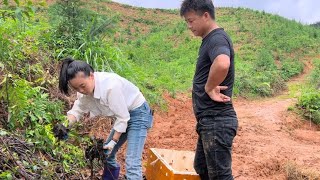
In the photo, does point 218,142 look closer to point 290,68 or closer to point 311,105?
point 311,105

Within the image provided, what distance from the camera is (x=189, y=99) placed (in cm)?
980

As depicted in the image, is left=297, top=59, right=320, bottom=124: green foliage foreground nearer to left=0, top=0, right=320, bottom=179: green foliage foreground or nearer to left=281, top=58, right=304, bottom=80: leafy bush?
left=0, top=0, right=320, bottom=179: green foliage foreground

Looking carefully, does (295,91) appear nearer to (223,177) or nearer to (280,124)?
(280,124)

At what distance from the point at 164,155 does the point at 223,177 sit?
143 centimetres

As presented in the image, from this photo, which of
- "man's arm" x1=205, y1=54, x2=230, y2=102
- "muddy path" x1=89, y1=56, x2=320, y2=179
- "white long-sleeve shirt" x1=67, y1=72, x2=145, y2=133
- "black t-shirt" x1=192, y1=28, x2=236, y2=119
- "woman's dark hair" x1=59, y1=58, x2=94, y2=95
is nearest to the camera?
"man's arm" x1=205, y1=54, x2=230, y2=102

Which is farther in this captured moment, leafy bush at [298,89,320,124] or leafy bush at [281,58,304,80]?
leafy bush at [281,58,304,80]

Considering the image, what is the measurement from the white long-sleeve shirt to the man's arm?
30.3 inches

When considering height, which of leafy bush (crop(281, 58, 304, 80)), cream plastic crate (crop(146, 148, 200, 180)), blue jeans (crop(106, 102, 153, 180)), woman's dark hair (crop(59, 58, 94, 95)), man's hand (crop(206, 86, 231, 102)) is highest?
woman's dark hair (crop(59, 58, 94, 95))

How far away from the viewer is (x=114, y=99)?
3.62 m

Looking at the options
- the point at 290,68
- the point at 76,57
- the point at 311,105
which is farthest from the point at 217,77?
the point at 290,68

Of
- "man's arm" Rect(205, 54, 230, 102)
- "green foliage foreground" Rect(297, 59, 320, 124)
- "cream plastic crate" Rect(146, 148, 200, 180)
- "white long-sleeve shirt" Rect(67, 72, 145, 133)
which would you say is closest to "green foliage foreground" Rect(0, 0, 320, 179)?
"green foliage foreground" Rect(297, 59, 320, 124)

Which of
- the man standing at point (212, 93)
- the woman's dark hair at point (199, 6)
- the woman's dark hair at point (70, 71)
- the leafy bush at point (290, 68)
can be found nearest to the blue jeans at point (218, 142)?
the man standing at point (212, 93)

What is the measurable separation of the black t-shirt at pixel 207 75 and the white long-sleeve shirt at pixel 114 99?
0.61 metres

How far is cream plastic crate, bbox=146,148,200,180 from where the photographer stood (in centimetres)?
386
